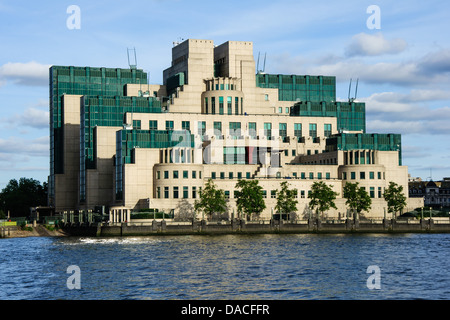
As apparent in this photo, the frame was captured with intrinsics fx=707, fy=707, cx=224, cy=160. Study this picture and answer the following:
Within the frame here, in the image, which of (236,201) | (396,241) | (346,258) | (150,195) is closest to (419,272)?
(346,258)

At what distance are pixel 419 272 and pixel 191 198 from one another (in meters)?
102

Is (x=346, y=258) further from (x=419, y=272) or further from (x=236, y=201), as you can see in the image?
(x=236, y=201)

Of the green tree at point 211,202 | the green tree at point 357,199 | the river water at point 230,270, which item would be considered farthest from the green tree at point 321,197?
the river water at point 230,270

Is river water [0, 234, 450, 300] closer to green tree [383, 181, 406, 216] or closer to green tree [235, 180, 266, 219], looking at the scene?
green tree [235, 180, 266, 219]

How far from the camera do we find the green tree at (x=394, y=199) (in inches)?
7303

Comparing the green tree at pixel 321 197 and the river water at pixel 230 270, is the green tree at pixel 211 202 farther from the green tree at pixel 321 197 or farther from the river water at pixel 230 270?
the river water at pixel 230 270

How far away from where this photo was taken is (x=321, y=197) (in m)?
180

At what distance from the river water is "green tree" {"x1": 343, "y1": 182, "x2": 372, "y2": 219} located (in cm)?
5502

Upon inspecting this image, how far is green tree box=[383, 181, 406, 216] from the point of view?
185500mm

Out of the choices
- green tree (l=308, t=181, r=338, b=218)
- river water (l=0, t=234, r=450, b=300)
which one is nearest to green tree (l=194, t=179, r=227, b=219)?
green tree (l=308, t=181, r=338, b=218)

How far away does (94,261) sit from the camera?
96625mm

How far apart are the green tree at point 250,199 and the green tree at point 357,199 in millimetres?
25264

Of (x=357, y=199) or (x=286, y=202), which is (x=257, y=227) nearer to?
(x=286, y=202)

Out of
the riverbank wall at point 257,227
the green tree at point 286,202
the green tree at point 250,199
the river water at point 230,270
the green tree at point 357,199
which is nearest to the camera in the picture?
the river water at point 230,270
